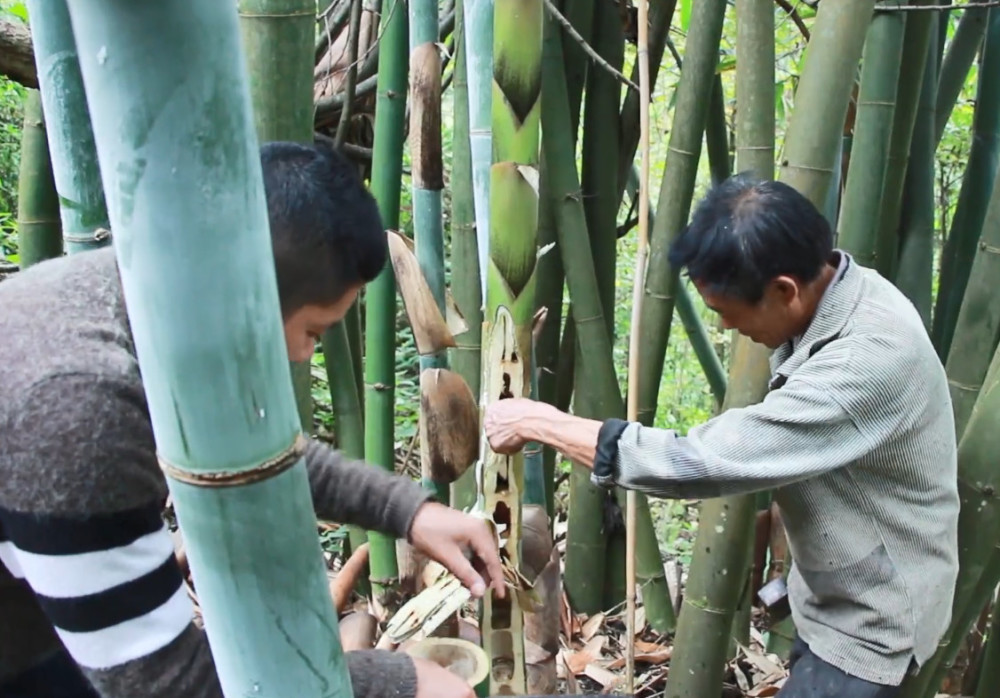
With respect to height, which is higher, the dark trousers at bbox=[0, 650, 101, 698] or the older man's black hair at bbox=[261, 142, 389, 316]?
the older man's black hair at bbox=[261, 142, 389, 316]

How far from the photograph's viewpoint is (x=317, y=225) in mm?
890

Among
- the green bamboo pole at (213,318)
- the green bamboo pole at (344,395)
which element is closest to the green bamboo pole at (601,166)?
the green bamboo pole at (344,395)

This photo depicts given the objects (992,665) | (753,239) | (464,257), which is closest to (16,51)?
(464,257)

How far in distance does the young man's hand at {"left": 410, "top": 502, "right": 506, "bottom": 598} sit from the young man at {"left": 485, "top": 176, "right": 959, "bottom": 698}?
0.41 feet

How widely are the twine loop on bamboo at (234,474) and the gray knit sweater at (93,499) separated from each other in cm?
24

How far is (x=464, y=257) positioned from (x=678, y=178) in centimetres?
57

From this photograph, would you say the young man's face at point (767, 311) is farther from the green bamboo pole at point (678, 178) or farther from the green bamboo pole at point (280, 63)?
the green bamboo pole at point (280, 63)

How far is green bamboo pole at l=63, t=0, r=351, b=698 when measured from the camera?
46 centimetres

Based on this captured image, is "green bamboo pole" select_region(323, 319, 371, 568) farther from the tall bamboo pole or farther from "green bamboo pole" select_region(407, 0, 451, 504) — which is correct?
the tall bamboo pole

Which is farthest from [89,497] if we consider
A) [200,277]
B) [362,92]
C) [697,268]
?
[362,92]

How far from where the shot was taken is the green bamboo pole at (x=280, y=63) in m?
1.21

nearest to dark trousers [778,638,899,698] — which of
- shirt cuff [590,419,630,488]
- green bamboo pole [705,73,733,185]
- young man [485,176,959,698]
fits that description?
young man [485,176,959,698]

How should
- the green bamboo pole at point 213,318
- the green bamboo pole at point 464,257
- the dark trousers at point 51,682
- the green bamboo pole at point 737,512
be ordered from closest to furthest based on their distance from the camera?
the green bamboo pole at point 213,318, the dark trousers at point 51,682, the green bamboo pole at point 737,512, the green bamboo pole at point 464,257

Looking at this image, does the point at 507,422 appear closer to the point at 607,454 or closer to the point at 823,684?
the point at 607,454
